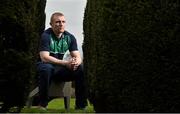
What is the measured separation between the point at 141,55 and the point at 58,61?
2737 mm

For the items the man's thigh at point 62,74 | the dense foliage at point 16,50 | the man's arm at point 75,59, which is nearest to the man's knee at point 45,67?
the man's thigh at point 62,74

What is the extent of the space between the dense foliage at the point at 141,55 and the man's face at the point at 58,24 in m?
2.37

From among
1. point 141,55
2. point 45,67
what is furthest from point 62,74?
point 141,55

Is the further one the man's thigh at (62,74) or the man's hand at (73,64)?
the man's thigh at (62,74)

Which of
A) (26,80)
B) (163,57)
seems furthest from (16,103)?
(163,57)

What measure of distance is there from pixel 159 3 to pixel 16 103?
99.4 inches

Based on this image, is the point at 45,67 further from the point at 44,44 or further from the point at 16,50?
the point at 16,50

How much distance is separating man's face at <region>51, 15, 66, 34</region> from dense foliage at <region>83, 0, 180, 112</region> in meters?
2.37

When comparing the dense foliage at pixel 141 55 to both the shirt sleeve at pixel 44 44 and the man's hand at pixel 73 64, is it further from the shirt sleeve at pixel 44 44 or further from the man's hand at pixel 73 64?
the shirt sleeve at pixel 44 44

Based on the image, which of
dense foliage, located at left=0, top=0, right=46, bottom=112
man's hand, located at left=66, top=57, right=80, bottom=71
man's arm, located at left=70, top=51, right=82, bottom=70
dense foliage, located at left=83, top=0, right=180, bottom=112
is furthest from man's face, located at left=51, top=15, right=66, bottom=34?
dense foliage, located at left=83, top=0, right=180, bottom=112

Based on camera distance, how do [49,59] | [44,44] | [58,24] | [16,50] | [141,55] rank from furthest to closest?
1. [58,24]
2. [44,44]
3. [49,59]
4. [16,50]
5. [141,55]

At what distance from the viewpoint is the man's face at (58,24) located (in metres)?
9.05

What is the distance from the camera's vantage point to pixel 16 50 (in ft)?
23.7

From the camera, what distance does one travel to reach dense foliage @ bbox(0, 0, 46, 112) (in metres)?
7.08
